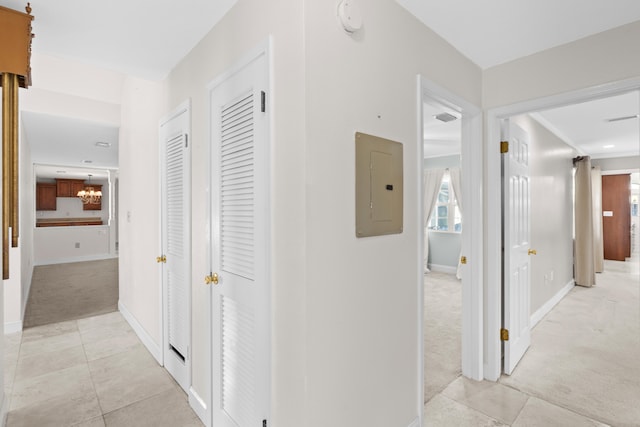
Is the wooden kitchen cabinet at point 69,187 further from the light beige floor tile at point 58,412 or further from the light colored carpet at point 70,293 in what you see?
the light beige floor tile at point 58,412

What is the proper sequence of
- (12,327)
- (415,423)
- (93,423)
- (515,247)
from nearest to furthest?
1. (415,423)
2. (93,423)
3. (515,247)
4. (12,327)

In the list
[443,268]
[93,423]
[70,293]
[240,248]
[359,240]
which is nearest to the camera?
[359,240]

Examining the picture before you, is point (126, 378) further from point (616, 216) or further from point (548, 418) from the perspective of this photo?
point (616, 216)

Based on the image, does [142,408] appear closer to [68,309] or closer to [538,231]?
[68,309]

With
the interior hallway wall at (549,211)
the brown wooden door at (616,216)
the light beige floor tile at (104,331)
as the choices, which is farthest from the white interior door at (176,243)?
the brown wooden door at (616,216)

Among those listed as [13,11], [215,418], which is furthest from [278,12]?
[215,418]

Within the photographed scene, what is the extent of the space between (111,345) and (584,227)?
6.87 meters

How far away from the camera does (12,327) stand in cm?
340

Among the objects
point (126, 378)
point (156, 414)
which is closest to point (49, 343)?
point (126, 378)

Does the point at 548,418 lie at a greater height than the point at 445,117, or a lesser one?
lesser

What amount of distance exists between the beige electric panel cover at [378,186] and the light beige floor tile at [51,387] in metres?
2.42

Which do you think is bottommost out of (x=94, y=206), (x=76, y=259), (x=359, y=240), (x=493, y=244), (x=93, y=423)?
(x=93, y=423)

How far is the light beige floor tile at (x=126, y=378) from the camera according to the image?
88.1 inches

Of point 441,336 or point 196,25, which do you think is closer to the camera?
point 196,25
